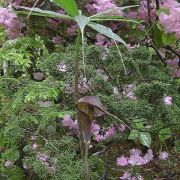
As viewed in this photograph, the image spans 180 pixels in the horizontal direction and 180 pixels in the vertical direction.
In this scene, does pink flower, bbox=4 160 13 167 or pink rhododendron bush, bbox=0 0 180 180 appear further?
pink flower, bbox=4 160 13 167

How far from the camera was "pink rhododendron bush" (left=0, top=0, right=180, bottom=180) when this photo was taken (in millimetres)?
1206

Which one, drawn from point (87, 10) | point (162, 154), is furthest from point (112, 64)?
point (87, 10)

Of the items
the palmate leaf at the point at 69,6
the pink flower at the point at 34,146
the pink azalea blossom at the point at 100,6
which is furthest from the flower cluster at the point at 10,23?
the palmate leaf at the point at 69,6

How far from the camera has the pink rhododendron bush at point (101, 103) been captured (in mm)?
1206

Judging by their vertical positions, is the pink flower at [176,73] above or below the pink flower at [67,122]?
above

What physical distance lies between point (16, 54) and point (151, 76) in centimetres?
57

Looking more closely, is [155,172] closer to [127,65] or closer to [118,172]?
[118,172]

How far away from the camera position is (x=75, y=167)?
1.18 m

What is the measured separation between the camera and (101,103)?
1.01m

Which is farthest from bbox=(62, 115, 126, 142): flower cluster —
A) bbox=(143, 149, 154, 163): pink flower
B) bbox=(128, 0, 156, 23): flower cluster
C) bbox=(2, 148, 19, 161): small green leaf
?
bbox=(128, 0, 156, 23): flower cluster

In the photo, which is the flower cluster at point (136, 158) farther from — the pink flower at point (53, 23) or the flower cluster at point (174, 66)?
the pink flower at point (53, 23)

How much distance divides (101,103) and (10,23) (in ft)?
2.75

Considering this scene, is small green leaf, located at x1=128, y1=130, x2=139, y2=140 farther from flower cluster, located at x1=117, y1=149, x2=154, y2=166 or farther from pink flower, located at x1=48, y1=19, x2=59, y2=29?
pink flower, located at x1=48, y1=19, x2=59, y2=29

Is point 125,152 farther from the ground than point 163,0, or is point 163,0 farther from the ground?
point 163,0
